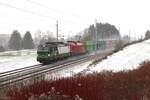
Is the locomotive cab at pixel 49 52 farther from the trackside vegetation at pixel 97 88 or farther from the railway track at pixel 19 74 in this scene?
the trackside vegetation at pixel 97 88

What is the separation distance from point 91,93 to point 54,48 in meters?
31.9

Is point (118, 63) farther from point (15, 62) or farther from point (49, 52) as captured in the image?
point (15, 62)

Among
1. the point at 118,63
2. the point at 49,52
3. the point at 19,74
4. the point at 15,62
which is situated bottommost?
the point at 15,62

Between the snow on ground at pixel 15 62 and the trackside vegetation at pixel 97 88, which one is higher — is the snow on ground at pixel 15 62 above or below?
below

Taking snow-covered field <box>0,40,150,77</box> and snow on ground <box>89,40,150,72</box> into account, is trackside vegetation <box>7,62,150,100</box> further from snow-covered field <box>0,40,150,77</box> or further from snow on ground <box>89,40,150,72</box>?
snow-covered field <box>0,40,150,77</box>

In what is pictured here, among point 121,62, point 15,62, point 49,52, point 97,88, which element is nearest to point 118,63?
point 121,62

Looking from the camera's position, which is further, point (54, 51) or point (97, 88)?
point (54, 51)

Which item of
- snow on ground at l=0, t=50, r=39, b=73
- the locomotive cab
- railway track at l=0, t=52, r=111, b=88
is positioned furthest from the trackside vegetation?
the locomotive cab

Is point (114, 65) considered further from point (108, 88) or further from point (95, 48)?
point (95, 48)

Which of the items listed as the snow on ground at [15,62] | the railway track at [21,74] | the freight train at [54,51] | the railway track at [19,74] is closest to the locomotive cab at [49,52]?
the freight train at [54,51]

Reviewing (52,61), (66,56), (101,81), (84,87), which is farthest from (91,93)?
(66,56)

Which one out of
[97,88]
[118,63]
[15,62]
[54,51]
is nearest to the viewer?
[97,88]

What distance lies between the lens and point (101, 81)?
43.5ft

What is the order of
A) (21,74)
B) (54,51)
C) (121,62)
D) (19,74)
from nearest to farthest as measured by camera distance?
(121,62)
(21,74)
(19,74)
(54,51)
